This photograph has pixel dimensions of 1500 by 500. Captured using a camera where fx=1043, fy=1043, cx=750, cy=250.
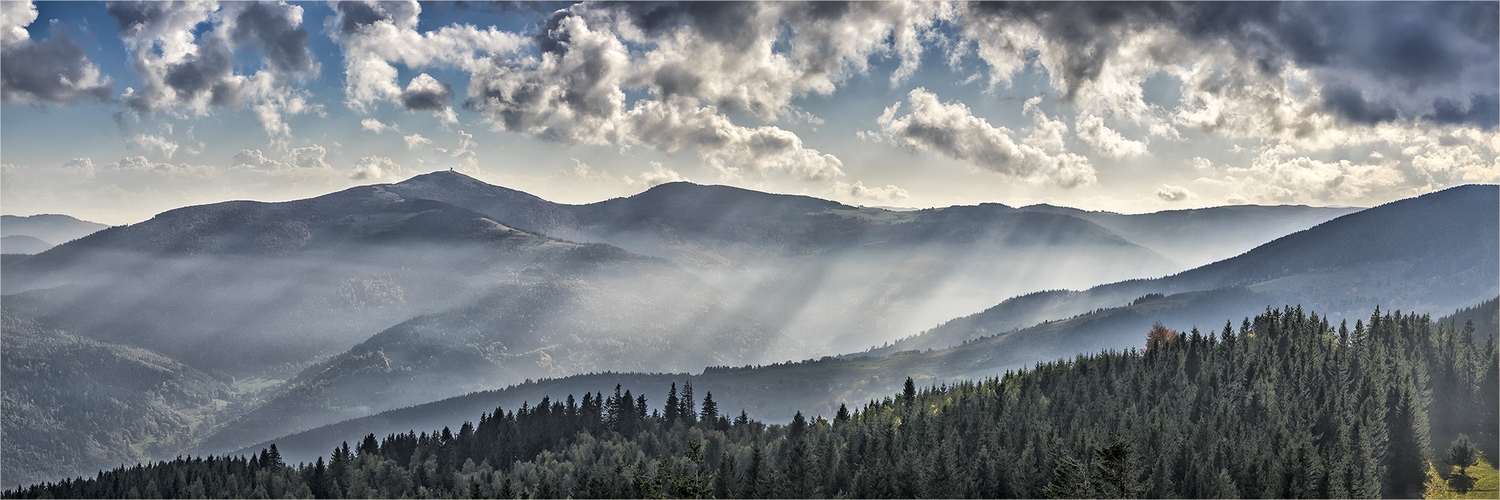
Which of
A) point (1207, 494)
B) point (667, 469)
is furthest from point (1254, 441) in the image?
point (667, 469)

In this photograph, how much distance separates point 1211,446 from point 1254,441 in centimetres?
1335

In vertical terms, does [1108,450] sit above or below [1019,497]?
above

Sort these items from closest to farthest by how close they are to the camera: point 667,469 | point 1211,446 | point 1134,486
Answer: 1. point 1134,486
2. point 667,469
3. point 1211,446

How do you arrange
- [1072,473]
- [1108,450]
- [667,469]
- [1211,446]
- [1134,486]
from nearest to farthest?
1. [1108,450]
2. [1072,473]
3. [1134,486]
4. [667,469]
5. [1211,446]

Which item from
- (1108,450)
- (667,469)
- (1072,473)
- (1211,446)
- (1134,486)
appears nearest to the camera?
(1108,450)

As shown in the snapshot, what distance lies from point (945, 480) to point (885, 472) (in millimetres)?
11828

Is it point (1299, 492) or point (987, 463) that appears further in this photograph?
point (987, 463)

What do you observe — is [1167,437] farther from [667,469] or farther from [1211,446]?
[667,469]

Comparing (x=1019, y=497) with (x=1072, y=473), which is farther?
(x=1019, y=497)

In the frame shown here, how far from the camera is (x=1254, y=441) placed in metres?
197

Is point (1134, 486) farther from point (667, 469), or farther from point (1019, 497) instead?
point (667, 469)

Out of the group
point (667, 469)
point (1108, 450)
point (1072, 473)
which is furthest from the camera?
point (667, 469)

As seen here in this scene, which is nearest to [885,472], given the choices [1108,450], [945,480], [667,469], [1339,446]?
[945,480]

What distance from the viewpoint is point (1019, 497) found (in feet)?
624
